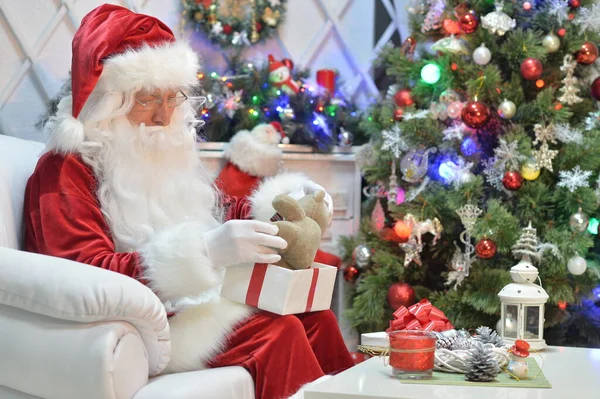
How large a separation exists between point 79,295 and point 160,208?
526 mm

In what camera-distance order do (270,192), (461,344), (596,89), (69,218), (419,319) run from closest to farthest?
(461,344) < (69,218) < (419,319) < (270,192) < (596,89)

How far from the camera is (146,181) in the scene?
1.98 meters

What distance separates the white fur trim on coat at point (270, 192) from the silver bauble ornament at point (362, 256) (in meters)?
0.75

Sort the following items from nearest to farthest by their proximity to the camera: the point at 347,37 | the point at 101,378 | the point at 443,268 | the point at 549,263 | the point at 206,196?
the point at 101,378 < the point at 206,196 < the point at 549,263 < the point at 443,268 < the point at 347,37

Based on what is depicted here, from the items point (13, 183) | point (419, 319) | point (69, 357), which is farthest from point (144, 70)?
point (419, 319)

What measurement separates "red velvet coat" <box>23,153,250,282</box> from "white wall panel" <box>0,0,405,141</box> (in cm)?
131

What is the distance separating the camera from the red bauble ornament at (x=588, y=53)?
2561 mm

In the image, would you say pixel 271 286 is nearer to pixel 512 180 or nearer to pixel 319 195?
pixel 319 195

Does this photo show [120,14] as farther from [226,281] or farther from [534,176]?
[534,176]

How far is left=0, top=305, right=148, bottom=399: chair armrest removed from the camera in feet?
4.73

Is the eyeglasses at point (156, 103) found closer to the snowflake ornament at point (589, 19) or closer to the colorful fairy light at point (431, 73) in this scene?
the colorful fairy light at point (431, 73)

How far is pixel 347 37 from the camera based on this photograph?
3473 mm

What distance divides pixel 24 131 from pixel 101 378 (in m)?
1.89

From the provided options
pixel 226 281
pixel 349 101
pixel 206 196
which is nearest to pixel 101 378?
pixel 226 281
